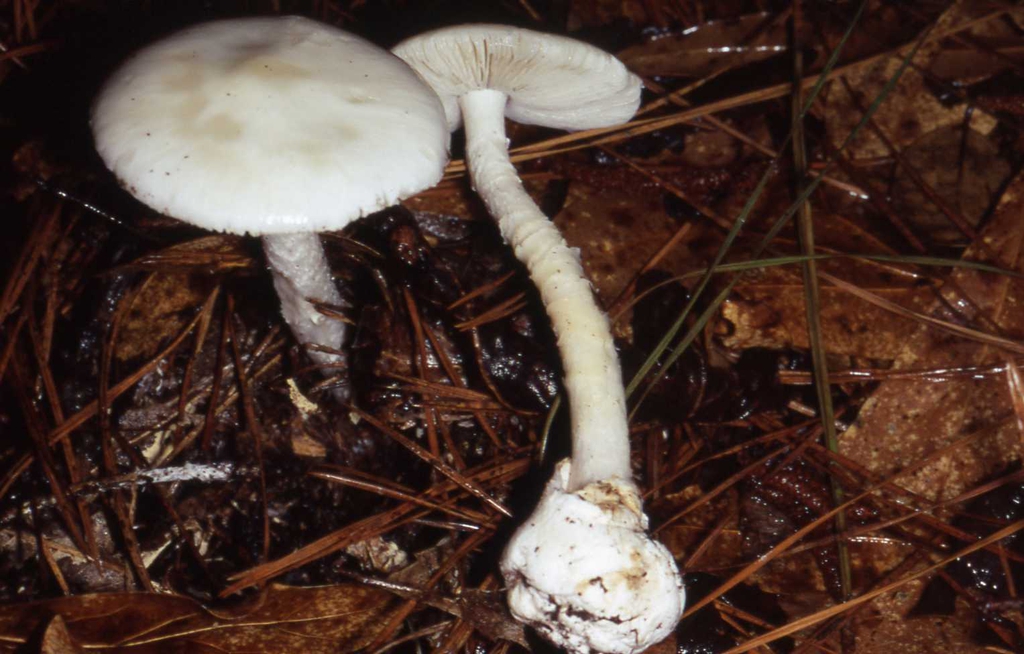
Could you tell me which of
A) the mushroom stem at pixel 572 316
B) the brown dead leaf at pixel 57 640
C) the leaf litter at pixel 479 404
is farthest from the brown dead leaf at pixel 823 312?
the brown dead leaf at pixel 57 640

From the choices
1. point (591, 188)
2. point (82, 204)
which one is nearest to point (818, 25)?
point (591, 188)

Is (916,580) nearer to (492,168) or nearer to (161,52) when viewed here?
(492,168)

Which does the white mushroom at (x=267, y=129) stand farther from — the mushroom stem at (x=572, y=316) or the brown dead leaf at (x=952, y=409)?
the brown dead leaf at (x=952, y=409)

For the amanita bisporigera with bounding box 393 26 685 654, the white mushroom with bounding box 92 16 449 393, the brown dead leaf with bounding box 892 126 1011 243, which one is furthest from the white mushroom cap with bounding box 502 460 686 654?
the brown dead leaf with bounding box 892 126 1011 243

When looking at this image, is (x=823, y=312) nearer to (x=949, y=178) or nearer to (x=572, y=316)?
(x=949, y=178)

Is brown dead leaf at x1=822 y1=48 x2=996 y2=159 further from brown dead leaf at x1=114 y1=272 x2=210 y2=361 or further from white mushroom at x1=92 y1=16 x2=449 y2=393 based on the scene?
brown dead leaf at x1=114 y1=272 x2=210 y2=361

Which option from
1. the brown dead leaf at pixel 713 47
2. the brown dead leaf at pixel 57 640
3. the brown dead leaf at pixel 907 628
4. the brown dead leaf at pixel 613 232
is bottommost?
the brown dead leaf at pixel 907 628
